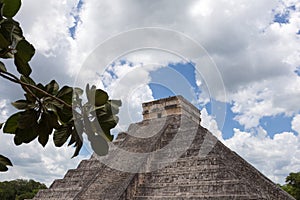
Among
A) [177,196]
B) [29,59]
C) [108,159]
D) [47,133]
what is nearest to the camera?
[29,59]

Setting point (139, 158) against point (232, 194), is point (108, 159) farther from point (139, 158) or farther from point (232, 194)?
point (232, 194)

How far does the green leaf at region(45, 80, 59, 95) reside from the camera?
1.52 m

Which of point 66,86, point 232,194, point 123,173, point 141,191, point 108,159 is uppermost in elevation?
point 108,159

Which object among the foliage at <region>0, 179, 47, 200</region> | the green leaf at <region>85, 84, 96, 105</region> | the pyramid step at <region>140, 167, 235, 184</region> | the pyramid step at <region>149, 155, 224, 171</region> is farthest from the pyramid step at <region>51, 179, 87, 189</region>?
the foliage at <region>0, 179, 47, 200</region>

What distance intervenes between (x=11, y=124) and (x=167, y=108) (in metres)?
18.5

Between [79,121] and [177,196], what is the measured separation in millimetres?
12527

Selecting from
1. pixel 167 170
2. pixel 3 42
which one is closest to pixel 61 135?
pixel 3 42

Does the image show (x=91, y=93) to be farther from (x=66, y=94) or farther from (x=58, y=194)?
(x=58, y=194)

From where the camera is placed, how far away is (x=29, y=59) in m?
1.28

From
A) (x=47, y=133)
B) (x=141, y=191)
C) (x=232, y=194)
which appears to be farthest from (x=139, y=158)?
(x=47, y=133)

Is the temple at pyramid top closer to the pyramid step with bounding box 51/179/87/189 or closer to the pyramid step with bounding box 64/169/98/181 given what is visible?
the pyramid step with bounding box 64/169/98/181

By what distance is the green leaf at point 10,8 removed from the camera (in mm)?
1196

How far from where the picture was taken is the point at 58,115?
151 cm

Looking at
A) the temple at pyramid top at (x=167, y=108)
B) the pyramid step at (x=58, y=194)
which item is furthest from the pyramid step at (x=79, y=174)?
the temple at pyramid top at (x=167, y=108)
